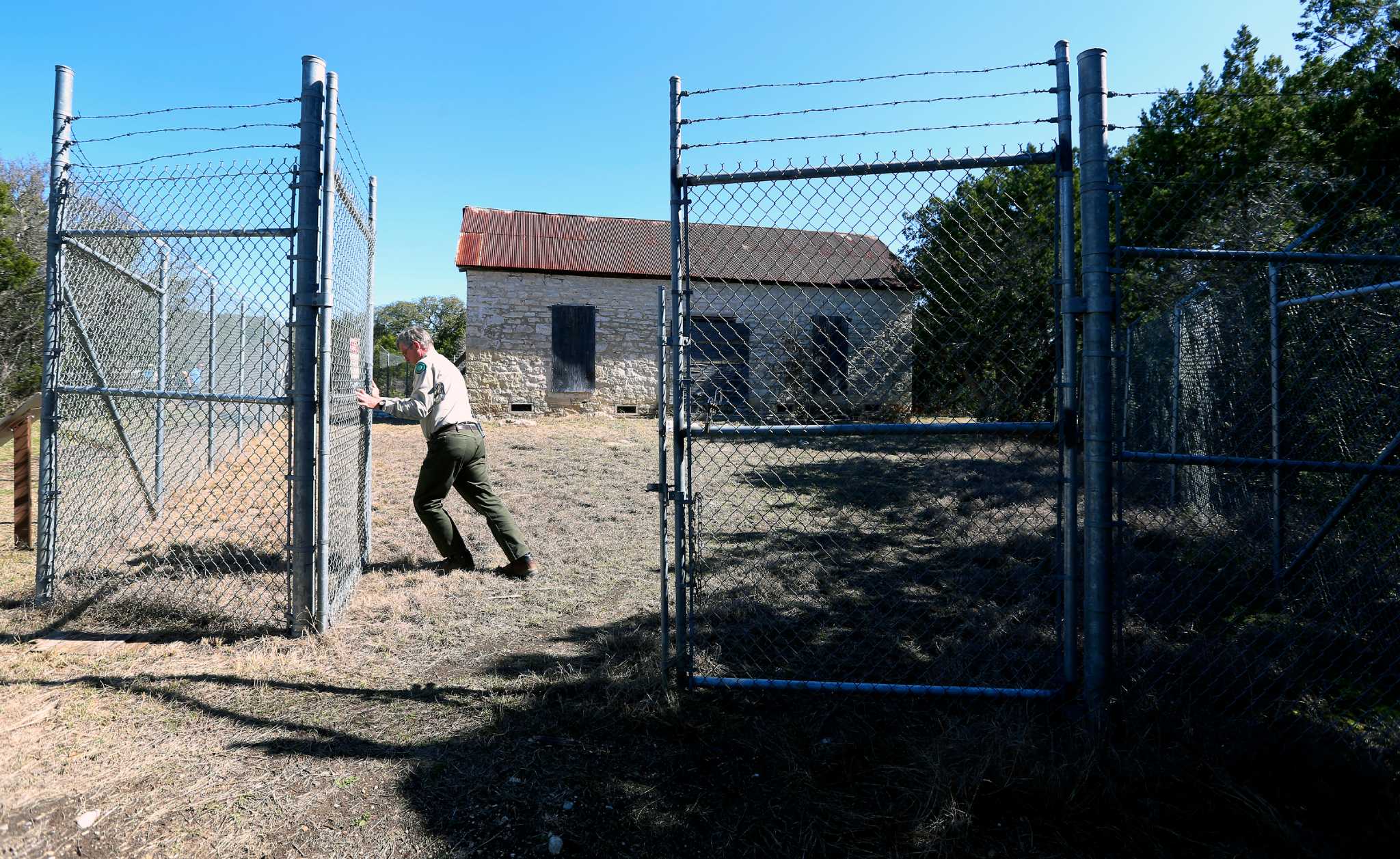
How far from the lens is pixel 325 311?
390 centimetres

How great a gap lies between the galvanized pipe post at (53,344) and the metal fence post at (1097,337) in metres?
5.15

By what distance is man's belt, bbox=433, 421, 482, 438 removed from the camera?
4.97m

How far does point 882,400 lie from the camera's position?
3.79 m

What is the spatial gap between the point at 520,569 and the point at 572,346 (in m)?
12.9

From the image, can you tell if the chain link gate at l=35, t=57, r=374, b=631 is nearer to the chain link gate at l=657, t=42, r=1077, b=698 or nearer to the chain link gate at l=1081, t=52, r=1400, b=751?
the chain link gate at l=657, t=42, r=1077, b=698

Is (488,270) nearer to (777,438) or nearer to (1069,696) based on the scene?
(777,438)

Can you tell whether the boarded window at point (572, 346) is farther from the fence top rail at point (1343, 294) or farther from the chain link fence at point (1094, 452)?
the fence top rail at point (1343, 294)

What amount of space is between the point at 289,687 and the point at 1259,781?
3861 millimetres

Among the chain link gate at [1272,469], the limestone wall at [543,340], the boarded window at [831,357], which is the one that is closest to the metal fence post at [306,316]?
the boarded window at [831,357]

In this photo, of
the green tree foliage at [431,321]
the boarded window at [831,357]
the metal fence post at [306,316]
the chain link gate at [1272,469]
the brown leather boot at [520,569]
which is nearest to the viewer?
the chain link gate at [1272,469]

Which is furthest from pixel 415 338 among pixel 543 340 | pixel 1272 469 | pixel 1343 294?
pixel 543 340

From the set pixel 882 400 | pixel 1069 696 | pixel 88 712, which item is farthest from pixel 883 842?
pixel 88 712

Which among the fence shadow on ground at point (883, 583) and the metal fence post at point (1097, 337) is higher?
the metal fence post at point (1097, 337)

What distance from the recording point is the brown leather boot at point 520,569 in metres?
5.20
